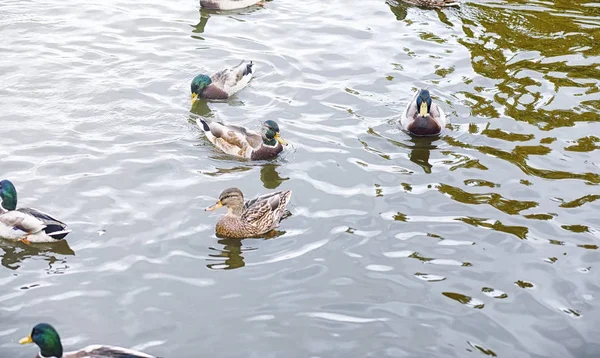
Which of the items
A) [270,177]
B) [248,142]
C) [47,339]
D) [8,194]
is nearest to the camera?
[47,339]

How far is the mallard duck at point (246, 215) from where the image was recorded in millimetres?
10398

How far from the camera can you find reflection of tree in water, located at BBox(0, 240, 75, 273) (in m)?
9.79

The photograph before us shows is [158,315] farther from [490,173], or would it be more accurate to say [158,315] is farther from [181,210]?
[490,173]

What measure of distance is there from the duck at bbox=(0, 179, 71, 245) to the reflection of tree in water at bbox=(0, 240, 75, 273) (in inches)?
2.4

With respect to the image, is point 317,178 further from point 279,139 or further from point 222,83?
point 222,83

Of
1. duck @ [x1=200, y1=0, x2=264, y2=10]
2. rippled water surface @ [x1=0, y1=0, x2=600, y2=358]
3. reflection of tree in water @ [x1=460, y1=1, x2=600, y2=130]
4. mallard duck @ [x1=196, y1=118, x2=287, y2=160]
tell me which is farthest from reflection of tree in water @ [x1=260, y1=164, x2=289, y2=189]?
duck @ [x1=200, y1=0, x2=264, y2=10]

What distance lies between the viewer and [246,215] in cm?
1042

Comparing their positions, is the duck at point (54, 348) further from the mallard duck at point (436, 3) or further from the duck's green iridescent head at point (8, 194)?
the mallard duck at point (436, 3)

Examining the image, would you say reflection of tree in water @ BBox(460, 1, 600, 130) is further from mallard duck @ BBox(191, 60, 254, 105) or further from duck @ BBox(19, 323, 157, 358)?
duck @ BBox(19, 323, 157, 358)

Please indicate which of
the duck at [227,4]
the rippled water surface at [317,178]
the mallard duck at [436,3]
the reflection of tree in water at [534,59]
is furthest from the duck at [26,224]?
the mallard duck at [436,3]

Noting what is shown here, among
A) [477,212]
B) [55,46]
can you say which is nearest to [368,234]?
[477,212]

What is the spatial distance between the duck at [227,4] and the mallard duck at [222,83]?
356cm

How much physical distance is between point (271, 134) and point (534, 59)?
17.7 feet

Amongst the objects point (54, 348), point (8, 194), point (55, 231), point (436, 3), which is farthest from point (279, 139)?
point (436, 3)
